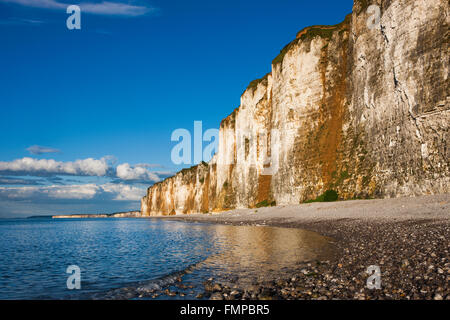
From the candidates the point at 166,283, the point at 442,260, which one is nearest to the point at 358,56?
the point at 442,260

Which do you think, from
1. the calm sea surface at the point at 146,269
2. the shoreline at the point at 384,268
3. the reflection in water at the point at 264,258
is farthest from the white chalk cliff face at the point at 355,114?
the calm sea surface at the point at 146,269

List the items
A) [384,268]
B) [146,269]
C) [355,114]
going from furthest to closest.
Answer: [355,114], [146,269], [384,268]

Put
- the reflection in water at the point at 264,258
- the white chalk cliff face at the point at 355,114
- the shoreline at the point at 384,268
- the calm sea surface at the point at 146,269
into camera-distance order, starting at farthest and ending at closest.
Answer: the white chalk cliff face at the point at 355,114
the reflection in water at the point at 264,258
the calm sea surface at the point at 146,269
the shoreline at the point at 384,268

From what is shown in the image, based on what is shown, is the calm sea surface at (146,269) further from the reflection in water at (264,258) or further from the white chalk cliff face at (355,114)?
the white chalk cliff face at (355,114)

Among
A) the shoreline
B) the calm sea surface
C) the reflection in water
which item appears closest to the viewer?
the shoreline

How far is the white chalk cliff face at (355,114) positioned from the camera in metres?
20.0

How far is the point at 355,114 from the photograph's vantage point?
2978cm

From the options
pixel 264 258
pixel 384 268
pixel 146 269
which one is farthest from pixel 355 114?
pixel 146 269

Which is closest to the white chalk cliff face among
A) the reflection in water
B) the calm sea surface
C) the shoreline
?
the shoreline

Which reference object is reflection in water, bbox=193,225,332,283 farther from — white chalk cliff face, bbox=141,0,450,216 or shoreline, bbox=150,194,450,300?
white chalk cliff face, bbox=141,0,450,216

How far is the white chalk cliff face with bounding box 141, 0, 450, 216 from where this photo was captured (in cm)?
2000

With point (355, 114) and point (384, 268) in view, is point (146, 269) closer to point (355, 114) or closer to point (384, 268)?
point (384, 268)

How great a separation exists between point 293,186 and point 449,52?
20.5m

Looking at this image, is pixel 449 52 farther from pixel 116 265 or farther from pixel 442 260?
pixel 116 265
